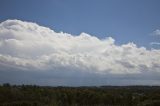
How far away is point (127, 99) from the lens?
73562 mm

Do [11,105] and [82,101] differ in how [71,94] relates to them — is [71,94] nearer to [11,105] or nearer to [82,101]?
[82,101]

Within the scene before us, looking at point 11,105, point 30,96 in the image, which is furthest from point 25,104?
point 30,96

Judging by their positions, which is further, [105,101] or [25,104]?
[105,101]

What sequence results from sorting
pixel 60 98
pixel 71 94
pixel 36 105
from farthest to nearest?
pixel 71 94 < pixel 60 98 < pixel 36 105

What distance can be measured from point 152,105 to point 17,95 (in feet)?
93.0

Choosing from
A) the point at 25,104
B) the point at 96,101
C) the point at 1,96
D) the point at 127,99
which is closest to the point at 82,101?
the point at 96,101

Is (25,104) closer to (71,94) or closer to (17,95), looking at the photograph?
(17,95)

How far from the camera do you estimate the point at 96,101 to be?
78.5 meters

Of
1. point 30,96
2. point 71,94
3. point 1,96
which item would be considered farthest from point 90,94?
point 1,96

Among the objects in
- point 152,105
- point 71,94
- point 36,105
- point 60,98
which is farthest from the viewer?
point 71,94

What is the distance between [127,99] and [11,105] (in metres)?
28.0

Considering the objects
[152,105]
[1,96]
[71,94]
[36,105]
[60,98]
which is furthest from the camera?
[71,94]

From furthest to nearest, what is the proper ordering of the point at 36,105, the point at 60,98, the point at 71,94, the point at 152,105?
the point at 71,94 → the point at 60,98 → the point at 152,105 → the point at 36,105

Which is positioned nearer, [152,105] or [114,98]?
[152,105]
